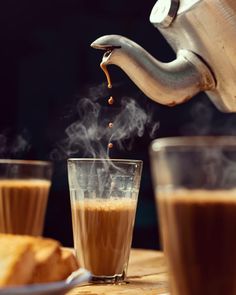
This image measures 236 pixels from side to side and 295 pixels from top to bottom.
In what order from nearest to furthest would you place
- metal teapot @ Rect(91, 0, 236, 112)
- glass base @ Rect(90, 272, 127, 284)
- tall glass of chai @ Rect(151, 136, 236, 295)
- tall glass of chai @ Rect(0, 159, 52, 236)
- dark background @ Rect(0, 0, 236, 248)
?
tall glass of chai @ Rect(151, 136, 236, 295) → tall glass of chai @ Rect(0, 159, 52, 236) → glass base @ Rect(90, 272, 127, 284) → metal teapot @ Rect(91, 0, 236, 112) → dark background @ Rect(0, 0, 236, 248)

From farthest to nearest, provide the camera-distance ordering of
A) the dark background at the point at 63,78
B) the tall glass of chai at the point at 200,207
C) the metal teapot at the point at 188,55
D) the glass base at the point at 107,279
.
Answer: the dark background at the point at 63,78 → the metal teapot at the point at 188,55 → the glass base at the point at 107,279 → the tall glass of chai at the point at 200,207

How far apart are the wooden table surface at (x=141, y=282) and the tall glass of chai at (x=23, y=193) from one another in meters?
0.11

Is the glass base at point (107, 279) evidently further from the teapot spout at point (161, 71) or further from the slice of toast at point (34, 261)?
the teapot spout at point (161, 71)

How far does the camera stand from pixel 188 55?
121 cm

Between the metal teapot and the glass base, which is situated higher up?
the metal teapot

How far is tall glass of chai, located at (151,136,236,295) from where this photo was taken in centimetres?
62

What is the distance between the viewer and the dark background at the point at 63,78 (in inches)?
102

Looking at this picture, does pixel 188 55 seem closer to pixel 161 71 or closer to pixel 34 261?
pixel 161 71

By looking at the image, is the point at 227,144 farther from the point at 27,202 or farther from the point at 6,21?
the point at 6,21

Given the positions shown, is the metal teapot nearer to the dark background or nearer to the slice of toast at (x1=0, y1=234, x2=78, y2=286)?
the slice of toast at (x1=0, y1=234, x2=78, y2=286)

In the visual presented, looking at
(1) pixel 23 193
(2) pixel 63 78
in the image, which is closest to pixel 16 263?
(1) pixel 23 193

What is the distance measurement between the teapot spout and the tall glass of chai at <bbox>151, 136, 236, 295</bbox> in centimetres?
52

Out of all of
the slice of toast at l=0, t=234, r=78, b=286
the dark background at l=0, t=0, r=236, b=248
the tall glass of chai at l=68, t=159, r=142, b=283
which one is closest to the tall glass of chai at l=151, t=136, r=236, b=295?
the slice of toast at l=0, t=234, r=78, b=286

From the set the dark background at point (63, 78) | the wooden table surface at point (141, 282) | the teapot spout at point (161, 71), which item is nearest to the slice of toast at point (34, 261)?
the wooden table surface at point (141, 282)
